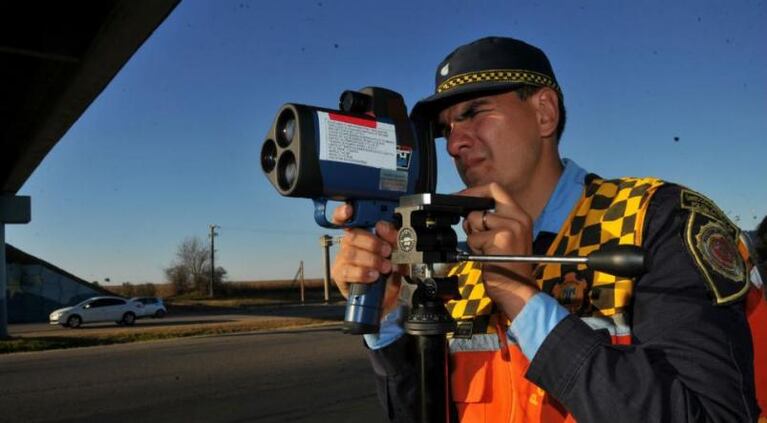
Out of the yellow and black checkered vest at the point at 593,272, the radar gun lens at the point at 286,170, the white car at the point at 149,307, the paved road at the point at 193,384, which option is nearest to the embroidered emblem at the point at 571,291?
the yellow and black checkered vest at the point at 593,272

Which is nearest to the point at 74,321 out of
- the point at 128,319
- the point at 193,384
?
the point at 128,319

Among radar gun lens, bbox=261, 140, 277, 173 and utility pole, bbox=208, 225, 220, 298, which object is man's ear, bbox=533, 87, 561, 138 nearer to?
radar gun lens, bbox=261, 140, 277, 173

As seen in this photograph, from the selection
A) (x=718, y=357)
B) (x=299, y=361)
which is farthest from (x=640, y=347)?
(x=299, y=361)

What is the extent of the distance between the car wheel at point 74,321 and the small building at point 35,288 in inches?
443

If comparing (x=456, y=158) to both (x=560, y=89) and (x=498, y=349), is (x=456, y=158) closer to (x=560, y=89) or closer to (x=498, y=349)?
(x=560, y=89)

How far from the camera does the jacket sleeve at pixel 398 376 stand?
1.79 meters

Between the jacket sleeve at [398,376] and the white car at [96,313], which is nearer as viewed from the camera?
the jacket sleeve at [398,376]

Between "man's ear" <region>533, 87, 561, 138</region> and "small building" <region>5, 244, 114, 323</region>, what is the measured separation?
127ft

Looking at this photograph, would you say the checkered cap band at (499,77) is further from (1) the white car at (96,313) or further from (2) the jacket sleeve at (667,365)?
(1) the white car at (96,313)

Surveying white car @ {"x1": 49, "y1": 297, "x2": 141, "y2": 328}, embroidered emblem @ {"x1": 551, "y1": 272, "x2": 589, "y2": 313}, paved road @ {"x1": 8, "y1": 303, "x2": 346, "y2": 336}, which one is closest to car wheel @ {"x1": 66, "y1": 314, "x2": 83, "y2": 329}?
white car @ {"x1": 49, "y1": 297, "x2": 141, "y2": 328}

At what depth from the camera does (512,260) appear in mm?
1187

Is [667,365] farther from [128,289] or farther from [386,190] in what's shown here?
[128,289]

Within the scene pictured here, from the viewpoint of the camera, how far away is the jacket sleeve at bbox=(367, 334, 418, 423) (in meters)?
1.79

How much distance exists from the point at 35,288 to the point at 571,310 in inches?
1590
